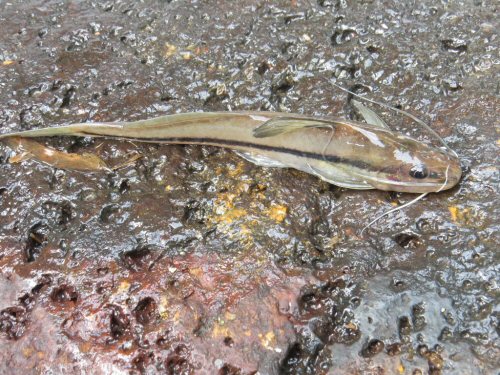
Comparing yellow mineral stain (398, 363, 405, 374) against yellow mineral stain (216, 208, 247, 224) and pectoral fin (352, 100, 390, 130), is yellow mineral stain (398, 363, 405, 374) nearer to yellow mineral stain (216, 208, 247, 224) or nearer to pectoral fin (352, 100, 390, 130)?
yellow mineral stain (216, 208, 247, 224)

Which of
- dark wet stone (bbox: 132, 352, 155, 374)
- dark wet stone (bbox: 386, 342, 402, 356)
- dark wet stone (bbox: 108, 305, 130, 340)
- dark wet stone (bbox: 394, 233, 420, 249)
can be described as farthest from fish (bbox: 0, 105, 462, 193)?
dark wet stone (bbox: 132, 352, 155, 374)

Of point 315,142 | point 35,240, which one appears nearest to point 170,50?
point 315,142

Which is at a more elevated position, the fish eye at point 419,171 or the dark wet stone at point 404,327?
the fish eye at point 419,171

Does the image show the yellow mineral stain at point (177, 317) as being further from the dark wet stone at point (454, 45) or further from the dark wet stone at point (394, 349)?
the dark wet stone at point (454, 45)

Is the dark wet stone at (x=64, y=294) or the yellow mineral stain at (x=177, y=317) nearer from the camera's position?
the yellow mineral stain at (x=177, y=317)

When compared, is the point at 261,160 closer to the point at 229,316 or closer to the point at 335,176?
the point at 335,176

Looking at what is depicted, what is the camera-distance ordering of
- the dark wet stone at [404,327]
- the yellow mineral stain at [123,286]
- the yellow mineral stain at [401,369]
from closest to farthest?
1. the yellow mineral stain at [401,369]
2. the dark wet stone at [404,327]
3. the yellow mineral stain at [123,286]

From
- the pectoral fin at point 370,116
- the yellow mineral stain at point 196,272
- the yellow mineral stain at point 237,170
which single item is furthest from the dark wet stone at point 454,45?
the yellow mineral stain at point 196,272
